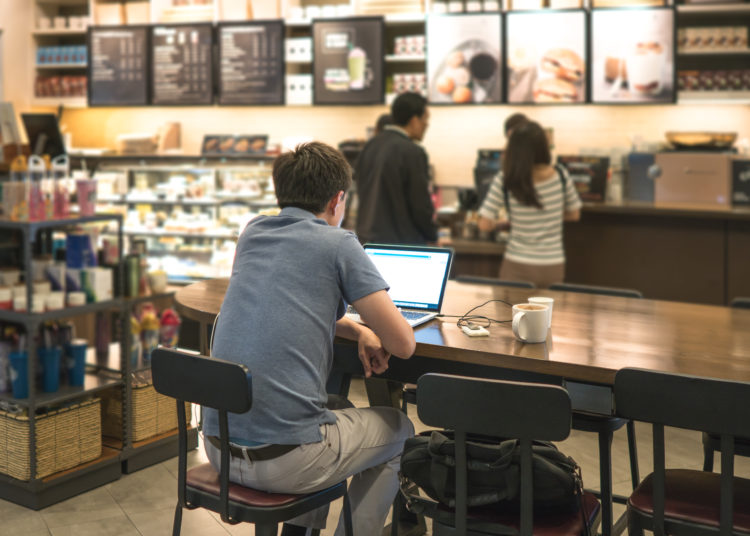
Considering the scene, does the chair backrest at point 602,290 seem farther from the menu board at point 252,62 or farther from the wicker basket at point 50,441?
the menu board at point 252,62

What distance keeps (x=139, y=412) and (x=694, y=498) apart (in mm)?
2601

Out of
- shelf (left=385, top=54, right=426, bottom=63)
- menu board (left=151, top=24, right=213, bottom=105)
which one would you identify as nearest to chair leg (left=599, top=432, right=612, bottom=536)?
shelf (left=385, top=54, right=426, bottom=63)

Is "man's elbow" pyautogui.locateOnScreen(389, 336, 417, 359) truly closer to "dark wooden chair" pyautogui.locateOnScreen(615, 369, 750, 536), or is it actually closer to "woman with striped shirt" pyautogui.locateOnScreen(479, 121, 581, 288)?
"dark wooden chair" pyautogui.locateOnScreen(615, 369, 750, 536)

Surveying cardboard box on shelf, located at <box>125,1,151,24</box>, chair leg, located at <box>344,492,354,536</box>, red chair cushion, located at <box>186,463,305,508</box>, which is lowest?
chair leg, located at <box>344,492,354,536</box>

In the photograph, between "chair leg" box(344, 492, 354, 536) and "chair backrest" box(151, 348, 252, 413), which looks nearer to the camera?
"chair backrest" box(151, 348, 252, 413)

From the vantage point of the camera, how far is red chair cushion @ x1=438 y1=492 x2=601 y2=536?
2.07 metres

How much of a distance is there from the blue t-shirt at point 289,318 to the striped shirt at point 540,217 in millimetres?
2604

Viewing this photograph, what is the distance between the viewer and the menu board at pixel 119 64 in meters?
7.24

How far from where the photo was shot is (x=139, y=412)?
13.0 feet

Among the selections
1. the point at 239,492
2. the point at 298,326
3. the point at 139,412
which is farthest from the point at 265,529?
the point at 139,412

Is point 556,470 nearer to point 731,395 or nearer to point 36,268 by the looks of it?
point 731,395

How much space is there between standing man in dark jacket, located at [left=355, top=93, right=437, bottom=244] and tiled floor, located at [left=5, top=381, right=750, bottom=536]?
1.44m

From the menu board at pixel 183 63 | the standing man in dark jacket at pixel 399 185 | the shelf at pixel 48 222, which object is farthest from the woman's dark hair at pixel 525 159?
the menu board at pixel 183 63

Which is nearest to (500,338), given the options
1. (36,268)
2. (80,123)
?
(36,268)
